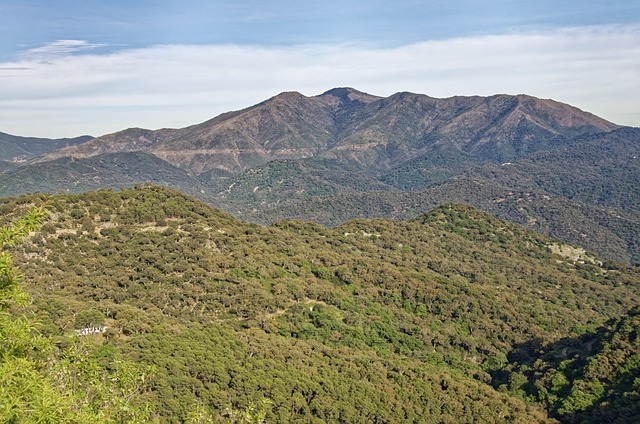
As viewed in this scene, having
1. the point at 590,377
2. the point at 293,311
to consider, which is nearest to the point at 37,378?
the point at 293,311

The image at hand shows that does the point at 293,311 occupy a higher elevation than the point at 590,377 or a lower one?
higher

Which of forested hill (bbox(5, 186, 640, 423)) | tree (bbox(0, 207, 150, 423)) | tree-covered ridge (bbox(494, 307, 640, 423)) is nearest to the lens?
tree (bbox(0, 207, 150, 423))

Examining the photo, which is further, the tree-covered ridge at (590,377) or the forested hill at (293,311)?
the tree-covered ridge at (590,377)

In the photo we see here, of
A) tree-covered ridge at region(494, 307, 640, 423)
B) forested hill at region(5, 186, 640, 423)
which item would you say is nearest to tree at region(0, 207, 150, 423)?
forested hill at region(5, 186, 640, 423)

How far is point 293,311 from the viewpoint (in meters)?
74.6

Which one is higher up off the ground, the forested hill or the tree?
the tree

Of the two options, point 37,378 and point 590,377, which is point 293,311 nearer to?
point 590,377

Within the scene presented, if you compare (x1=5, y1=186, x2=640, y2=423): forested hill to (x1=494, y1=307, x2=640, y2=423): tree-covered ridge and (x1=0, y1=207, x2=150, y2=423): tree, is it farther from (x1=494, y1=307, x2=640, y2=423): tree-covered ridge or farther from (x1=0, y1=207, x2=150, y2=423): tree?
(x1=0, y1=207, x2=150, y2=423): tree

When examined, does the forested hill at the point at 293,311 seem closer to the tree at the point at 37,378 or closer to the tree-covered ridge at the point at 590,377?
the tree-covered ridge at the point at 590,377

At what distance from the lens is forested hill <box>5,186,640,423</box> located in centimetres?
5216

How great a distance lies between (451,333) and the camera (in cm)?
8144

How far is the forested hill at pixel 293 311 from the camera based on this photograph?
52.2 metres

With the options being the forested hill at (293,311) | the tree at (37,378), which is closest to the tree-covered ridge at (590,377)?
the forested hill at (293,311)

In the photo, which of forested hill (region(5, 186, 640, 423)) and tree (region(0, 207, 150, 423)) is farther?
forested hill (region(5, 186, 640, 423))
